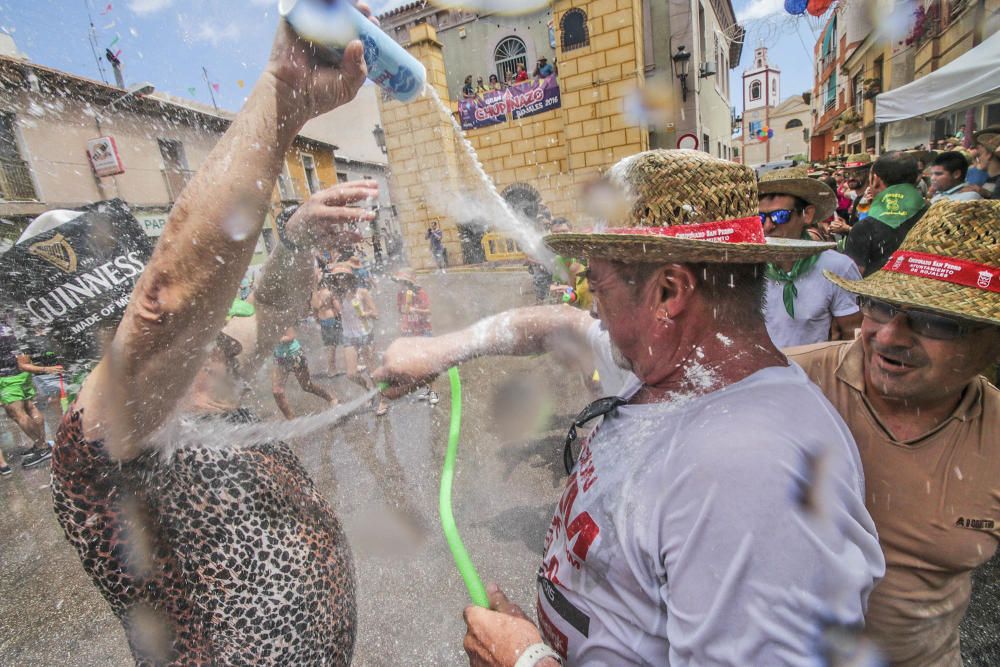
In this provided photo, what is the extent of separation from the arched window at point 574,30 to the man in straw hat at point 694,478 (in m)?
15.5

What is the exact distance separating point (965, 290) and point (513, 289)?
29.9 ft

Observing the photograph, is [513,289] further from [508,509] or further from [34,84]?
[34,84]

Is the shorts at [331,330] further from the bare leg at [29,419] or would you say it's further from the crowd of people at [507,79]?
the crowd of people at [507,79]

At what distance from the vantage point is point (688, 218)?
3.34 ft

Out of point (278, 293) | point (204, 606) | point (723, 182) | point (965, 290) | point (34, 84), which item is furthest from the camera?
point (34, 84)

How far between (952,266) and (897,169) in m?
3.25

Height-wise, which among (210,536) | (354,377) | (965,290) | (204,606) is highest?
(965,290)

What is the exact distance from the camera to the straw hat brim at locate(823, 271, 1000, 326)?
51.6 inches

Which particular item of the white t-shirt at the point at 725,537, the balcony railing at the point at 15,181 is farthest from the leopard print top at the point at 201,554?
the balcony railing at the point at 15,181

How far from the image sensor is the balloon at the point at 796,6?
7238mm

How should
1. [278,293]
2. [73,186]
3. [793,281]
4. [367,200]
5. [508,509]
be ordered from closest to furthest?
[367,200], [278,293], [793,281], [508,509], [73,186]

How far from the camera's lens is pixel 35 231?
108 cm

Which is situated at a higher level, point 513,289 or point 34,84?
point 34,84

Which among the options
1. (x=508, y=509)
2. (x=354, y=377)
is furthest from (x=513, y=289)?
(x=508, y=509)
